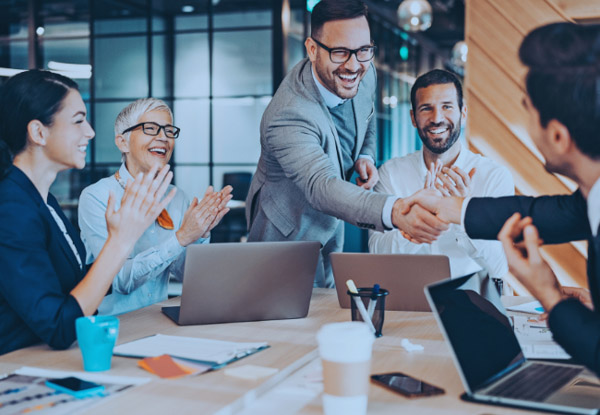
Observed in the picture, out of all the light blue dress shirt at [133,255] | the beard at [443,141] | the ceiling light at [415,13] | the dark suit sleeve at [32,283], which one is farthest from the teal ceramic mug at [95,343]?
the ceiling light at [415,13]

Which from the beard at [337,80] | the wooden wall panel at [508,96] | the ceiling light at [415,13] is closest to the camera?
the beard at [337,80]

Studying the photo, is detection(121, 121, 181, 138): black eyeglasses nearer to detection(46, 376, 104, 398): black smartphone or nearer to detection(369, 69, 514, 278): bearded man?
detection(369, 69, 514, 278): bearded man

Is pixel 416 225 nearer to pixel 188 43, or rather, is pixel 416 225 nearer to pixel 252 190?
pixel 252 190

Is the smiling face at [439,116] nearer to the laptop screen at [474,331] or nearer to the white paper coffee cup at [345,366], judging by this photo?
the laptop screen at [474,331]

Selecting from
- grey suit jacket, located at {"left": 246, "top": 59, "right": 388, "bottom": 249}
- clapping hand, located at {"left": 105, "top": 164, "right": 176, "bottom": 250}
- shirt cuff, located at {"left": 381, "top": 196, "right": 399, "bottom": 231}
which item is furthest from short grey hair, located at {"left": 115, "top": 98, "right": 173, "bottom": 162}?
shirt cuff, located at {"left": 381, "top": 196, "right": 399, "bottom": 231}

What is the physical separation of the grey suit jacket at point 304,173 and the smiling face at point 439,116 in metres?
0.25

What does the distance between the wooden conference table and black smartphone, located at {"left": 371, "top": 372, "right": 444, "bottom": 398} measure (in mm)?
14

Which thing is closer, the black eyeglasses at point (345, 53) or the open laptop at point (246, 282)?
the open laptop at point (246, 282)

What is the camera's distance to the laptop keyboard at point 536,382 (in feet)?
3.77

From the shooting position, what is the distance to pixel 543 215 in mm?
1421

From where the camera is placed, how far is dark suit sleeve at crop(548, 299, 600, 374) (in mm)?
1102

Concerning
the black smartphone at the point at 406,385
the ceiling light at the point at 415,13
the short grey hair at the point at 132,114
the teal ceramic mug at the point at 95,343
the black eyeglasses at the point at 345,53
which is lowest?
the black smartphone at the point at 406,385

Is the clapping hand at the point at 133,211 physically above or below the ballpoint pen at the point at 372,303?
above

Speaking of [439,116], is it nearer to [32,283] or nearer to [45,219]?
[45,219]
